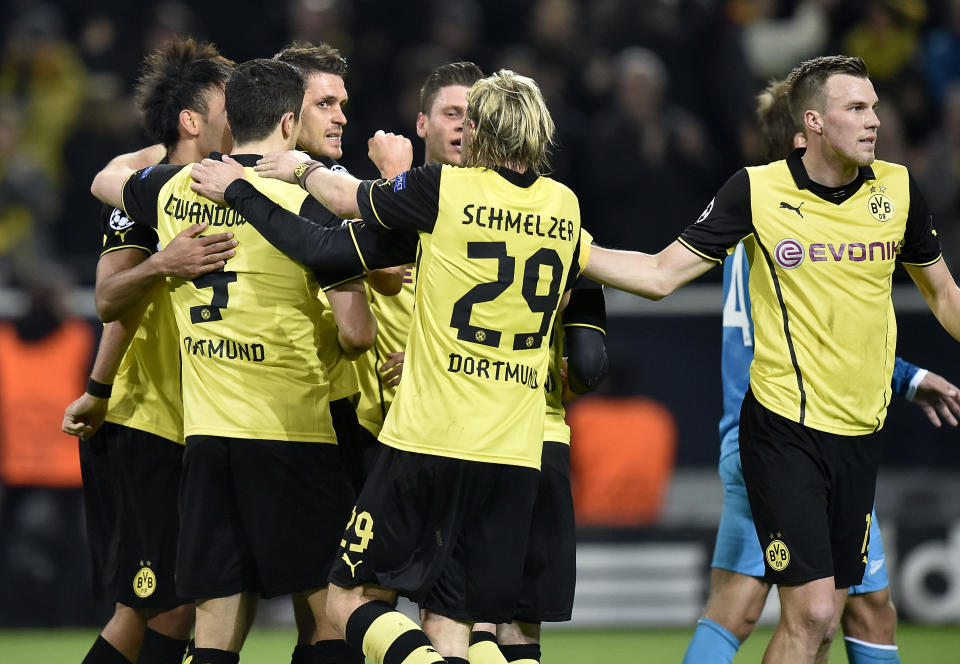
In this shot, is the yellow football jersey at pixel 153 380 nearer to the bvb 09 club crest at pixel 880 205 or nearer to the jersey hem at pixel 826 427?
the jersey hem at pixel 826 427

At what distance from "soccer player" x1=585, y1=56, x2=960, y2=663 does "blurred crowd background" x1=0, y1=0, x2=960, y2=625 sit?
4424mm

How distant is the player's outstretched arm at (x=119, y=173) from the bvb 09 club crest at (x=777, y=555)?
278 centimetres

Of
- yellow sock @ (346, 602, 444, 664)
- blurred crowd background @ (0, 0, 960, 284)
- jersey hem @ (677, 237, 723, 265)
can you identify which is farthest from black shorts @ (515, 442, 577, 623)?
blurred crowd background @ (0, 0, 960, 284)

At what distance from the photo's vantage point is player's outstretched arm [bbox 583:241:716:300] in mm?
4832

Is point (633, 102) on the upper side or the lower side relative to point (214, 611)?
upper

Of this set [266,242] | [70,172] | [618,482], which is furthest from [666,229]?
[266,242]

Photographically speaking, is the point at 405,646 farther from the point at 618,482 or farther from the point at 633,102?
the point at 633,102

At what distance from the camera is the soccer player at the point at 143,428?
5203mm

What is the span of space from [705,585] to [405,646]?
5.47 m

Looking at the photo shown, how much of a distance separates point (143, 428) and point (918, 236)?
3.17 metres

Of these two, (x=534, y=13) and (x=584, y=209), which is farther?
(x=534, y=13)

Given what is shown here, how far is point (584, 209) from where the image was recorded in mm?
10680

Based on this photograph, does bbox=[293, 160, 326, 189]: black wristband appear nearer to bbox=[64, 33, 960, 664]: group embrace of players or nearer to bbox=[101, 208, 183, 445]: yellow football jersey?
bbox=[64, 33, 960, 664]: group embrace of players

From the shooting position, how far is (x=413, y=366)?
14.2ft
